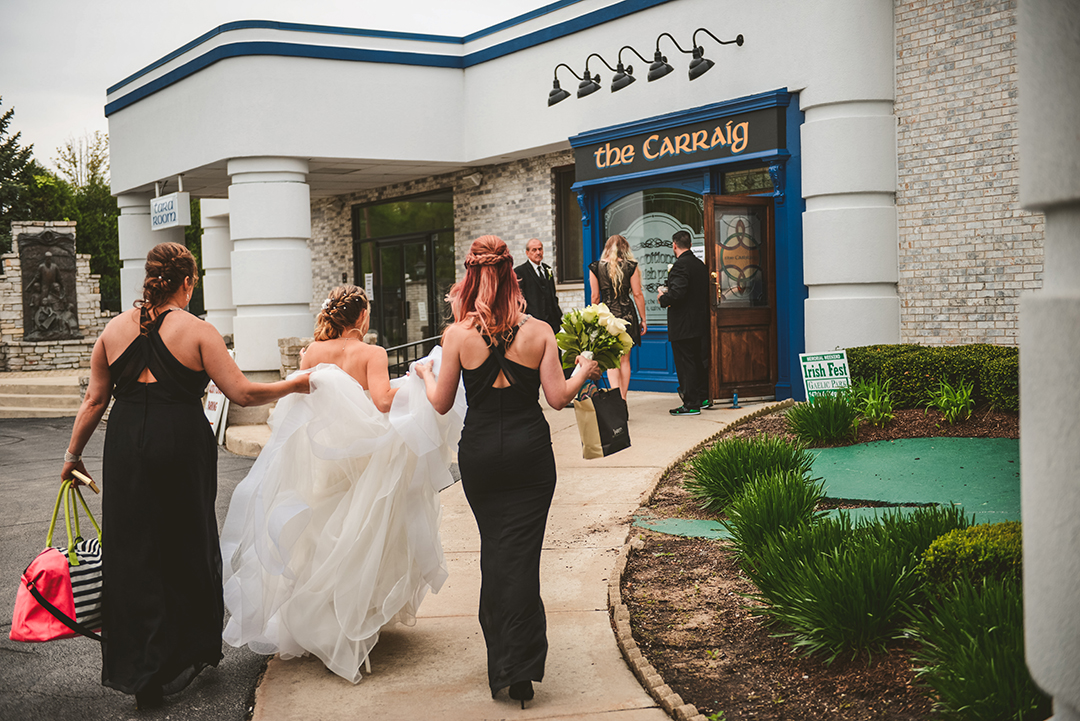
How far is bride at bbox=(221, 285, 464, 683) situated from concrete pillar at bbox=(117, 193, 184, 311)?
46.5 feet

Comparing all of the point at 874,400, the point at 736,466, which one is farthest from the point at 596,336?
the point at 874,400

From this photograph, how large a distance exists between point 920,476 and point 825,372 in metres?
2.33

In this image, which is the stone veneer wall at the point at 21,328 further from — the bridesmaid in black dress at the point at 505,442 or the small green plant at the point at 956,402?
the bridesmaid in black dress at the point at 505,442

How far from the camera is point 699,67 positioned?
36.1 feet

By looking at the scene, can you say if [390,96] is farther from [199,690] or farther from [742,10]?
[199,690]

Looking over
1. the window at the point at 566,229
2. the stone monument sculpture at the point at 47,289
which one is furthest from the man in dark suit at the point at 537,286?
Result: the stone monument sculpture at the point at 47,289

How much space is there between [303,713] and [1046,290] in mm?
3189

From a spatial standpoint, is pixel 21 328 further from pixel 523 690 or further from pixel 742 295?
pixel 523 690

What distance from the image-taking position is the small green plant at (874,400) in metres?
8.34

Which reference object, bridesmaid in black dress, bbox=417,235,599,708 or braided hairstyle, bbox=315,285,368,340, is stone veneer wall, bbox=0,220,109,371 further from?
bridesmaid in black dress, bbox=417,235,599,708

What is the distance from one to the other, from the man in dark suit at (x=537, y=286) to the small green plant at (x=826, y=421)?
3223 millimetres

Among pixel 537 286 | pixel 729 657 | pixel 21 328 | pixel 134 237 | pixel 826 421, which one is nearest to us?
pixel 729 657

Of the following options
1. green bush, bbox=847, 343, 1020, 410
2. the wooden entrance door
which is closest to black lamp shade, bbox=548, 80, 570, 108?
the wooden entrance door

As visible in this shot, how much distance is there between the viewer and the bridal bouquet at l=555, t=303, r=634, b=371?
478 centimetres
